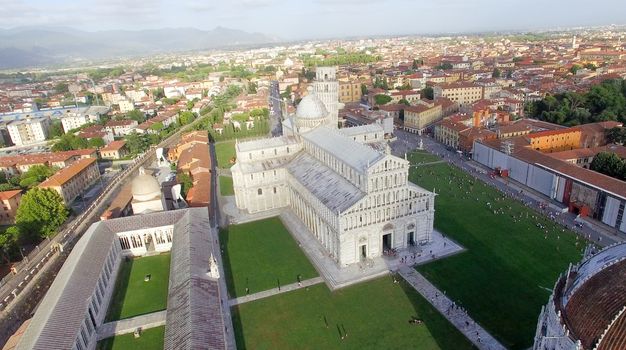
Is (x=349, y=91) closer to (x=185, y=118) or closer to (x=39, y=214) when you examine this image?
(x=185, y=118)

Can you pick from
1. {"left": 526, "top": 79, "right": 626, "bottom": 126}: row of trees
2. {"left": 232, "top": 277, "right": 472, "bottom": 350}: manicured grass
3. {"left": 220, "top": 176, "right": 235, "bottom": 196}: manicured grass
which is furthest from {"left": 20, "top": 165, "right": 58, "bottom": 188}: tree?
{"left": 526, "top": 79, "right": 626, "bottom": 126}: row of trees

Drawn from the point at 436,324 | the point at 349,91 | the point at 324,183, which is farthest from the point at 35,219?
the point at 349,91

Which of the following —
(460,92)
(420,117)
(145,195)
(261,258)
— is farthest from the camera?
(460,92)

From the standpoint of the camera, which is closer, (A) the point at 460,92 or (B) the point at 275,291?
(B) the point at 275,291

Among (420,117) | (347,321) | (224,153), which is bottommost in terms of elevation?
(224,153)

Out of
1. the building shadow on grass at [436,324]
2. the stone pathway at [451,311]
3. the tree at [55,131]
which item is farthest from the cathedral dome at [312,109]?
the tree at [55,131]

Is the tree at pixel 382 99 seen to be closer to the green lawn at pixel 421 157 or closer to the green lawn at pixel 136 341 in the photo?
the green lawn at pixel 421 157
